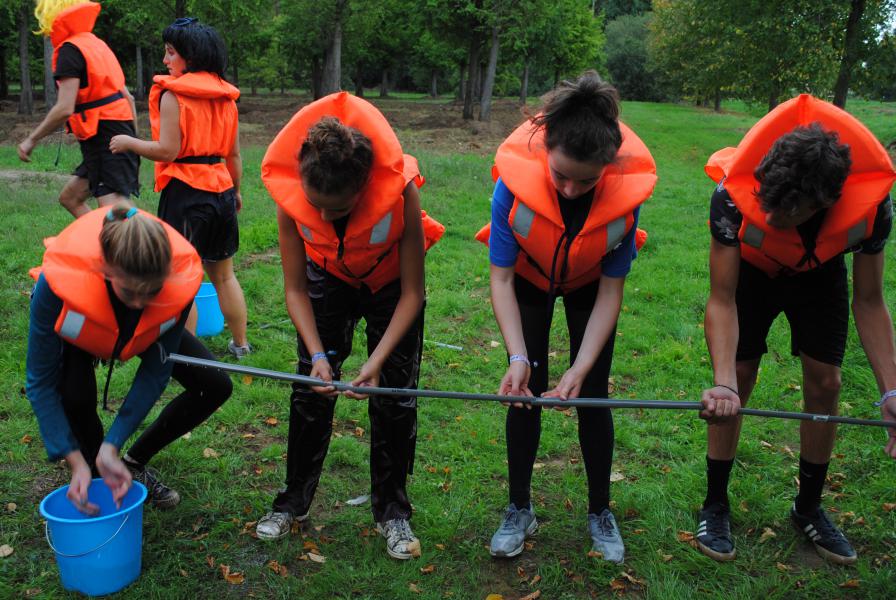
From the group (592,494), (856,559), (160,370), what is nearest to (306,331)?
(160,370)

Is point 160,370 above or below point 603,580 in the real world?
above

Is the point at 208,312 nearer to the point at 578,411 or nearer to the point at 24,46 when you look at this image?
the point at 578,411

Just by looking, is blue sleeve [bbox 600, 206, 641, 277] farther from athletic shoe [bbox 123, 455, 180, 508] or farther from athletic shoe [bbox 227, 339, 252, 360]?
athletic shoe [bbox 227, 339, 252, 360]

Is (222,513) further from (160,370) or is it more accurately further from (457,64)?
(457,64)

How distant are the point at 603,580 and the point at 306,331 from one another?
66.7 inches

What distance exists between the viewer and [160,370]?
321 cm

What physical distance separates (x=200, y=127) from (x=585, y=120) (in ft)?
10.0

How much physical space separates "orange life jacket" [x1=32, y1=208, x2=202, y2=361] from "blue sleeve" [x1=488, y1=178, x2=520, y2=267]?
1197 mm

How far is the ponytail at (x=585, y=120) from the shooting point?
272cm

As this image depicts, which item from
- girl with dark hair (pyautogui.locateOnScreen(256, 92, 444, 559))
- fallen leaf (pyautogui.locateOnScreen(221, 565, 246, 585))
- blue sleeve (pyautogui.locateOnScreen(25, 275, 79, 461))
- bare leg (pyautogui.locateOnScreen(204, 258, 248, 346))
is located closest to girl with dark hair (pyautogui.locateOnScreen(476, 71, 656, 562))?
girl with dark hair (pyautogui.locateOnScreen(256, 92, 444, 559))

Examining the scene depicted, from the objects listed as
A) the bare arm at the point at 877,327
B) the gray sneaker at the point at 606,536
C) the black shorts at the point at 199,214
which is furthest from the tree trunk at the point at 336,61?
the bare arm at the point at 877,327

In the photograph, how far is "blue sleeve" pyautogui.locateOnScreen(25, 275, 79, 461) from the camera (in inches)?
113

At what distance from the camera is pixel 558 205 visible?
3.00 m

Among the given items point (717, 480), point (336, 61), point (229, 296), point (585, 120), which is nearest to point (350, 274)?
point (585, 120)
